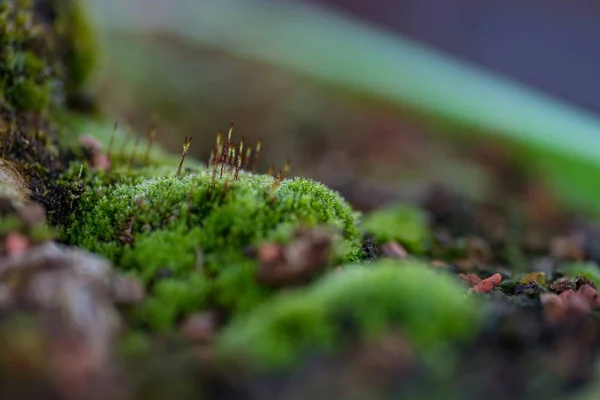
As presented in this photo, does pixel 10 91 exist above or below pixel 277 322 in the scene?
above

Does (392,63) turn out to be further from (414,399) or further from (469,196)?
(414,399)

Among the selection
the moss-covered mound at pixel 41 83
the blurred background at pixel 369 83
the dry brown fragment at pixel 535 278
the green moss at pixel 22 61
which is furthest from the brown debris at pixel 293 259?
the blurred background at pixel 369 83

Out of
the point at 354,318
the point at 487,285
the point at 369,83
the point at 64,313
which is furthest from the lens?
the point at 369,83

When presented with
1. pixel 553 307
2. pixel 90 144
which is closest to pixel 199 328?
pixel 553 307

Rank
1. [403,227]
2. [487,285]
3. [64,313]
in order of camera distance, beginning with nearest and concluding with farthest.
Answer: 1. [64,313]
2. [487,285]
3. [403,227]

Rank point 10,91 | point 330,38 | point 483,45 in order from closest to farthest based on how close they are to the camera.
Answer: point 10,91, point 330,38, point 483,45

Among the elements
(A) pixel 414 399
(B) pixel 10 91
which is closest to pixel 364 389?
(A) pixel 414 399

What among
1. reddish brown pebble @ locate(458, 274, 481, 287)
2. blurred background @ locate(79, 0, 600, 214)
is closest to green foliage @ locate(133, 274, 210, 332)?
reddish brown pebble @ locate(458, 274, 481, 287)

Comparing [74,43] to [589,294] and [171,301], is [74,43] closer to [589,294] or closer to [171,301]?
[171,301]
